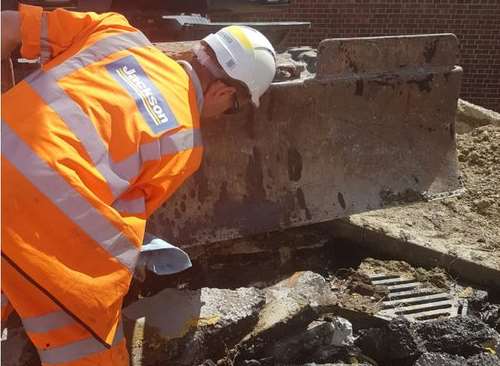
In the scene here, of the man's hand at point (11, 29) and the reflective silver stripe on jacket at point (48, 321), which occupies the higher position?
the man's hand at point (11, 29)

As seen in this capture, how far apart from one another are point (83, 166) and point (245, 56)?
3.84ft

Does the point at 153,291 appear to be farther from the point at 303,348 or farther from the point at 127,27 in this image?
the point at 127,27

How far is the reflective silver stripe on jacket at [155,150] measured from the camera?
2.31 meters

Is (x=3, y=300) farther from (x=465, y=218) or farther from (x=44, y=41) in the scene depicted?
(x=465, y=218)

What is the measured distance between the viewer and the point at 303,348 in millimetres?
3336

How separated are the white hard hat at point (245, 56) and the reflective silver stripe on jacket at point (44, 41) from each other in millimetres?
744

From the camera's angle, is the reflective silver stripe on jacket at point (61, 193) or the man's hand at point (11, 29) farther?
the man's hand at point (11, 29)

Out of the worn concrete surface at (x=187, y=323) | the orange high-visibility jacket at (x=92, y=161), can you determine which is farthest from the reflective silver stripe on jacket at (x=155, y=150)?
the worn concrete surface at (x=187, y=323)

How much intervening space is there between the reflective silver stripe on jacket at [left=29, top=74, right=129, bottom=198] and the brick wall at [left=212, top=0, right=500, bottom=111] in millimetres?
8232

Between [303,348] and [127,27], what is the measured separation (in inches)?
73.3

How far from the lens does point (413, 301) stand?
13.0 ft

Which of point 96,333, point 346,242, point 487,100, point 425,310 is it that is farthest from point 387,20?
point 96,333

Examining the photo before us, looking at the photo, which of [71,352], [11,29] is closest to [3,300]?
[71,352]

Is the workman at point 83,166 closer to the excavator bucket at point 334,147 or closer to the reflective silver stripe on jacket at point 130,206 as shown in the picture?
the reflective silver stripe on jacket at point 130,206
